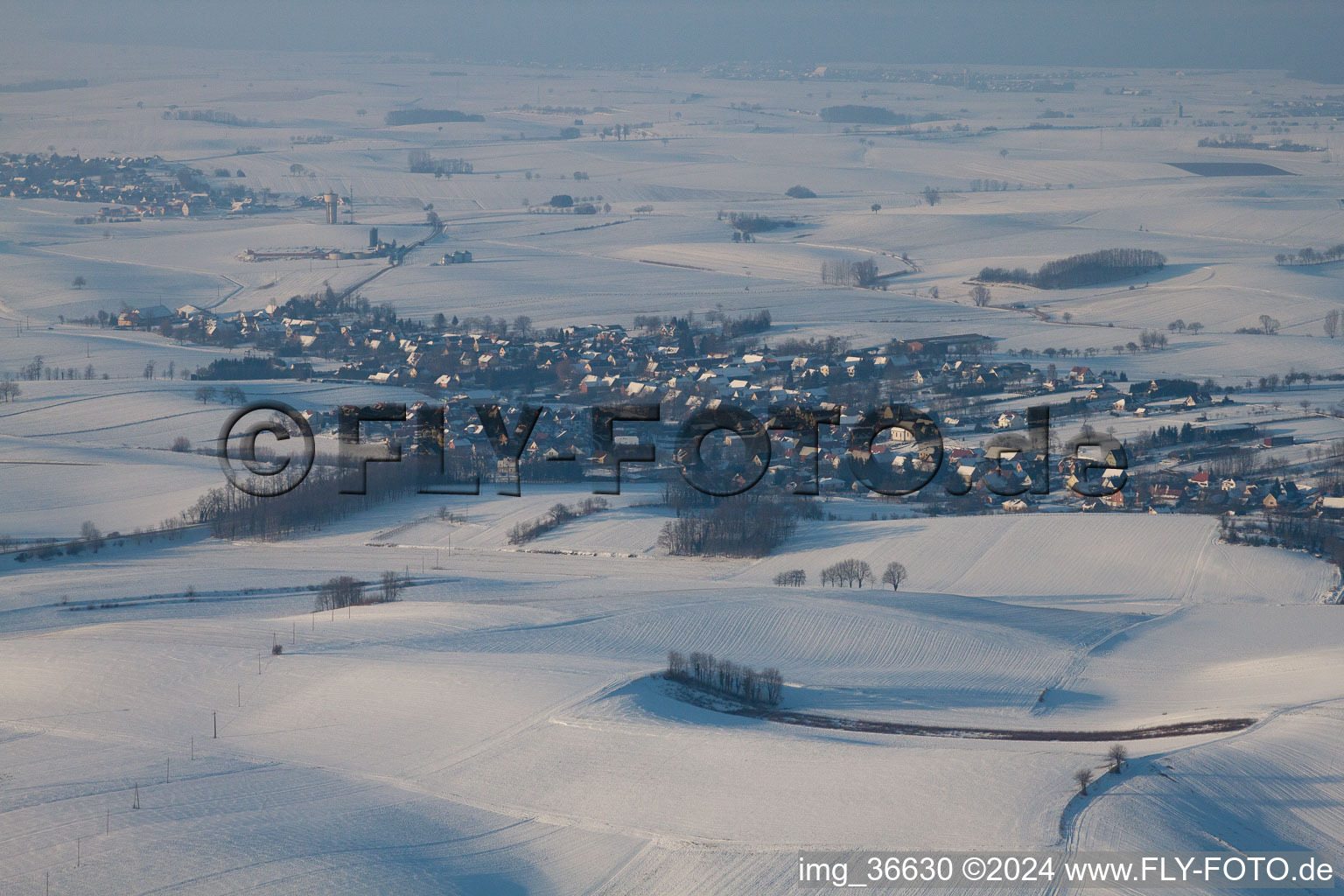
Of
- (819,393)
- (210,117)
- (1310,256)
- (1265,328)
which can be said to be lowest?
(819,393)

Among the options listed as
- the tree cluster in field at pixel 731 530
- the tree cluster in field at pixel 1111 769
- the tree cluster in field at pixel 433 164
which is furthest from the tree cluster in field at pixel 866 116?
the tree cluster in field at pixel 1111 769

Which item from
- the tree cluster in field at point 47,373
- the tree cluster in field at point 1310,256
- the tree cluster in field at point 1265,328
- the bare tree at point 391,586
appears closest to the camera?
the bare tree at point 391,586

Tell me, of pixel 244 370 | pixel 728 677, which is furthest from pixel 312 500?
pixel 244 370

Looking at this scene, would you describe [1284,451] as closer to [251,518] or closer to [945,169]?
[251,518]

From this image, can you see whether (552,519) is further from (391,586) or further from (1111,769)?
(1111,769)

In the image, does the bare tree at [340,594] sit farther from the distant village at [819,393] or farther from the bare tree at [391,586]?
the distant village at [819,393]

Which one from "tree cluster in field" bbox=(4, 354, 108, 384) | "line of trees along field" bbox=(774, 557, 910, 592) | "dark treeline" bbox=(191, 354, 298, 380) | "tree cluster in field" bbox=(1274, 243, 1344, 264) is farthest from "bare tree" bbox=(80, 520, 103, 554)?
"tree cluster in field" bbox=(1274, 243, 1344, 264)
